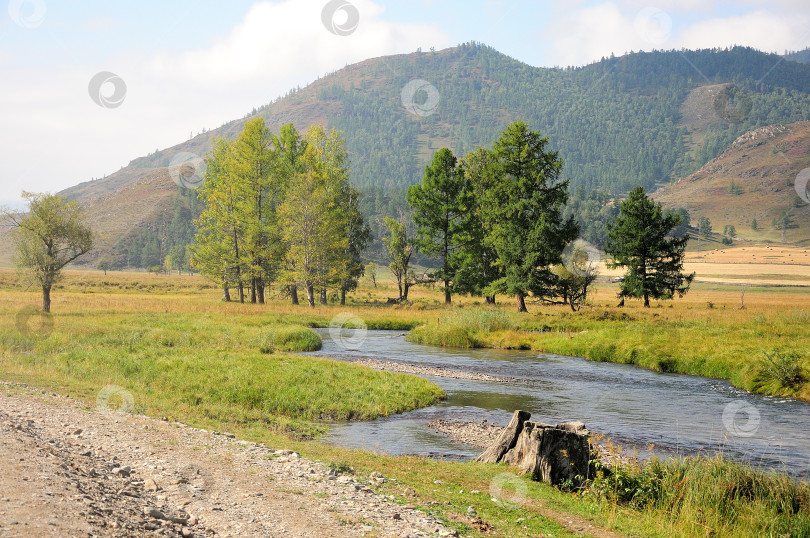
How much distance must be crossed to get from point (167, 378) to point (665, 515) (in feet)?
60.5

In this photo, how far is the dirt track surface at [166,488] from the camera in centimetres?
735

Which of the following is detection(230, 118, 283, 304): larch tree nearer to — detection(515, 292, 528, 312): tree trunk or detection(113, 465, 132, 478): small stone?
detection(515, 292, 528, 312): tree trunk

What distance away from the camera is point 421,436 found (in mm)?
18203

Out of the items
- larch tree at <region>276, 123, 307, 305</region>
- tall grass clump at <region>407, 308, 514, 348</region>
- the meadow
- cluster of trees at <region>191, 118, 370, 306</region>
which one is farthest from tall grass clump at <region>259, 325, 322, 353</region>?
larch tree at <region>276, 123, 307, 305</region>

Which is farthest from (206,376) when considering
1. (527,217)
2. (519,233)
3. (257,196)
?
(257,196)

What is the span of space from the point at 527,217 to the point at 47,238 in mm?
42845

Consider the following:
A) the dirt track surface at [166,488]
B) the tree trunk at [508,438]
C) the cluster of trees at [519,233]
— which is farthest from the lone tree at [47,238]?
the tree trunk at [508,438]

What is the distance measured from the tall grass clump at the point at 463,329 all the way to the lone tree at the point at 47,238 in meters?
29.0

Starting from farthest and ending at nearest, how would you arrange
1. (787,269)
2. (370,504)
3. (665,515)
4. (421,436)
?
(787,269)
(421,436)
(665,515)
(370,504)

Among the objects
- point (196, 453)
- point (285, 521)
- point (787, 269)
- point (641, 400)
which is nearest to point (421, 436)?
point (196, 453)

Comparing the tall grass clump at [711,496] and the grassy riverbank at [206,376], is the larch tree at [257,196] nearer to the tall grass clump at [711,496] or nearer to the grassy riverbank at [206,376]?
the grassy riverbank at [206,376]

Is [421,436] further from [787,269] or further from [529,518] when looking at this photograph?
[787,269]

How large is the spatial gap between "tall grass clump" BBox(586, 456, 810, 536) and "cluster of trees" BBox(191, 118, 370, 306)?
51260mm

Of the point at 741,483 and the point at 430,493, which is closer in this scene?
the point at 430,493
